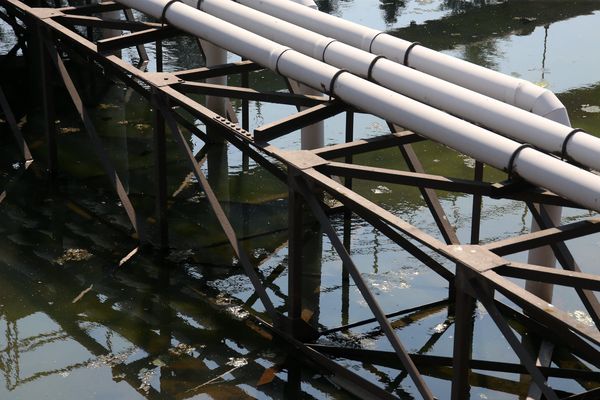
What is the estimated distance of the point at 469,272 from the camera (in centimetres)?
817

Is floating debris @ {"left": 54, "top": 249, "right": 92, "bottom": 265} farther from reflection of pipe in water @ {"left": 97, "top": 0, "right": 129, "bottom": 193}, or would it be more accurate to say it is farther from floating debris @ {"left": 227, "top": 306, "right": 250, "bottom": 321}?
floating debris @ {"left": 227, "top": 306, "right": 250, "bottom": 321}

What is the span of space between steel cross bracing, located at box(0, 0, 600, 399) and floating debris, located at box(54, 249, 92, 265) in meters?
0.71

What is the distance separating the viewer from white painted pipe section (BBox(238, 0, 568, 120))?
10.0m

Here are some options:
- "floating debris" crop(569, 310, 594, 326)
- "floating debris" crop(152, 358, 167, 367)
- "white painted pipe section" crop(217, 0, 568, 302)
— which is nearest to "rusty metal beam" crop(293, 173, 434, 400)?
"white painted pipe section" crop(217, 0, 568, 302)

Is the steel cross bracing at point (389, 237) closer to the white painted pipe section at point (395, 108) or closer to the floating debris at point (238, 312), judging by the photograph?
the floating debris at point (238, 312)

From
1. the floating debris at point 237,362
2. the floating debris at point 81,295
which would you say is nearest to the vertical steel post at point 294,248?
the floating debris at point 237,362

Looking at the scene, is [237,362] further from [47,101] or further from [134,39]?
[47,101]

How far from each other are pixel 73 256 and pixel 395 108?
517 centimetres

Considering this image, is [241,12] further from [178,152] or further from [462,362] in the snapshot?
[462,362]

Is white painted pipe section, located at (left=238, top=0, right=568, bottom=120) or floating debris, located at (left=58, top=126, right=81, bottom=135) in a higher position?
white painted pipe section, located at (left=238, top=0, right=568, bottom=120)

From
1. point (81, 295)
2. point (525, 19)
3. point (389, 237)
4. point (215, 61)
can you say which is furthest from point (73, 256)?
point (525, 19)

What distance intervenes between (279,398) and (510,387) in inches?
92.7

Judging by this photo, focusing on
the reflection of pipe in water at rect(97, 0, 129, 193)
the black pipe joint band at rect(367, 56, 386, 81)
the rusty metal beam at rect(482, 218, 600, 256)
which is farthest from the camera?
the reflection of pipe in water at rect(97, 0, 129, 193)

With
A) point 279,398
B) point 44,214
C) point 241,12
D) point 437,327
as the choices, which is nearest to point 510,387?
point 437,327
